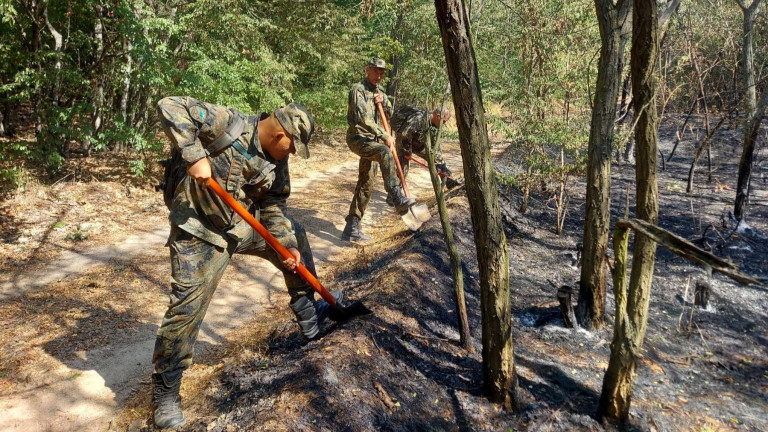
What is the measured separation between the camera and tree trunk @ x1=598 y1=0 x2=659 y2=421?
129 inches

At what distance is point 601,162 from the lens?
4.46 meters

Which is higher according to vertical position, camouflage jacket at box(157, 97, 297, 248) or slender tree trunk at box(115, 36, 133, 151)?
slender tree trunk at box(115, 36, 133, 151)

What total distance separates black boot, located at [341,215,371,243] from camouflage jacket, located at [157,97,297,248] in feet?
12.0

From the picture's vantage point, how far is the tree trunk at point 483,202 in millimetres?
2824

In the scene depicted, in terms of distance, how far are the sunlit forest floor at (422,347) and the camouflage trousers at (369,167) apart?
2.08 ft

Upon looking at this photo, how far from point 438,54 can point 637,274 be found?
9.78 meters

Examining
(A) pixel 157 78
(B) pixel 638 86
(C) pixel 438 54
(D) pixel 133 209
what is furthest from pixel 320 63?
(B) pixel 638 86

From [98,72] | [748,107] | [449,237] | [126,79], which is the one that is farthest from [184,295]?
[748,107]

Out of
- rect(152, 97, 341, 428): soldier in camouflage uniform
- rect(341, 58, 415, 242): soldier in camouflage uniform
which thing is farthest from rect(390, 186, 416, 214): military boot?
rect(152, 97, 341, 428): soldier in camouflage uniform

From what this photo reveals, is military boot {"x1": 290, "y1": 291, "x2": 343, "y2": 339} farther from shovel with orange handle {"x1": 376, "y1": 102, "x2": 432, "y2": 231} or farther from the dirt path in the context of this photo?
shovel with orange handle {"x1": 376, "y1": 102, "x2": 432, "y2": 231}

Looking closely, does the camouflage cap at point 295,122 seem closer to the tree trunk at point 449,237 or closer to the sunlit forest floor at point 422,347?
the tree trunk at point 449,237

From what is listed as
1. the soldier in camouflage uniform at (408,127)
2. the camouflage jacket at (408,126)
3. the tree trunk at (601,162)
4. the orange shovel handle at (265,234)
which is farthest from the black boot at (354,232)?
the tree trunk at (601,162)

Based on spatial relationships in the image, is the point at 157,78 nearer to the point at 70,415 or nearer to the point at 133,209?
the point at 133,209

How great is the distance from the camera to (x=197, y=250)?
324 cm
